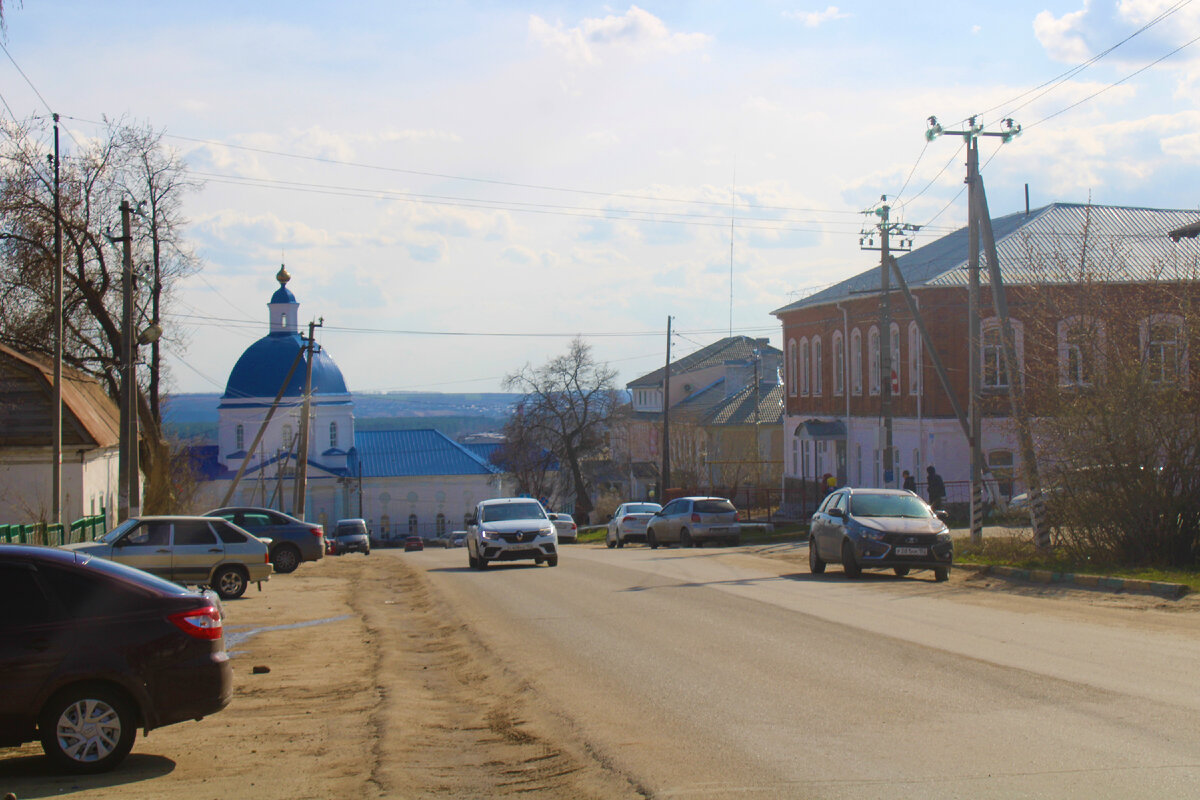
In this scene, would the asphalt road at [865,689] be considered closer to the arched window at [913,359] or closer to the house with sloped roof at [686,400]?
the arched window at [913,359]

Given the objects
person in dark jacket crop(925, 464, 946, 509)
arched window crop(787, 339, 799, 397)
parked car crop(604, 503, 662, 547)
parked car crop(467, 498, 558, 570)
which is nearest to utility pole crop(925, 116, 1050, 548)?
parked car crop(467, 498, 558, 570)

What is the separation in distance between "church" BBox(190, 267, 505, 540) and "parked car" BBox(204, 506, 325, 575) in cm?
3897

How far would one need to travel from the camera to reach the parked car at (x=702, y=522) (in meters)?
34.5

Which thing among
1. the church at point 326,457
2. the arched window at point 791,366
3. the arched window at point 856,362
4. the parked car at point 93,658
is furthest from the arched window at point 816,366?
the parked car at point 93,658

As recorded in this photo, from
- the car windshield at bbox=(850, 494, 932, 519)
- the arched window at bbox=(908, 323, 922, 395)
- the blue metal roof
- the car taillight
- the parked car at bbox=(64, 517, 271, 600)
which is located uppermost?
the arched window at bbox=(908, 323, 922, 395)

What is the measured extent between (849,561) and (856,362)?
2944 cm

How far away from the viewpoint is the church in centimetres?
7425

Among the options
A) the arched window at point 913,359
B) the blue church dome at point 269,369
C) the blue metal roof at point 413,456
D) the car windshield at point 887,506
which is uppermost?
the blue church dome at point 269,369

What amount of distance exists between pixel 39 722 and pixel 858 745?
5.06 m

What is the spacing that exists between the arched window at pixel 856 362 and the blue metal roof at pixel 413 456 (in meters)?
43.6

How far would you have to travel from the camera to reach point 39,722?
7324mm

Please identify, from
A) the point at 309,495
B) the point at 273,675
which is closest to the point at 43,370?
the point at 273,675

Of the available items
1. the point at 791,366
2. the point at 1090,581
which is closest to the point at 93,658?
the point at 1090,581

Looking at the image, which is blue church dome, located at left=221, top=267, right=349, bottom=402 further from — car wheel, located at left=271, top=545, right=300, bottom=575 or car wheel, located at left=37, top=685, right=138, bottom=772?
car wheel, located at left=37, top=685, right=138, bottom=772
